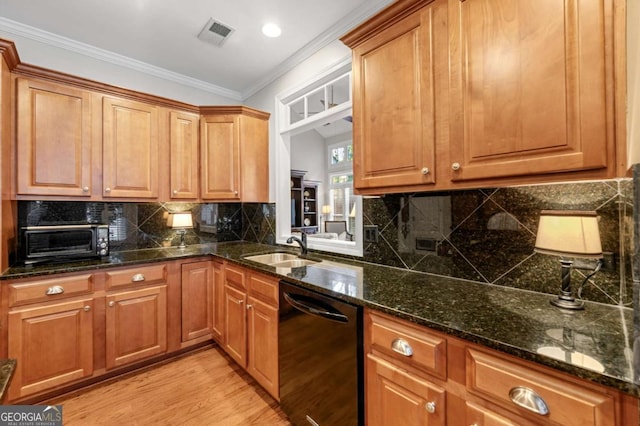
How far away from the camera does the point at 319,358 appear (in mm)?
1488

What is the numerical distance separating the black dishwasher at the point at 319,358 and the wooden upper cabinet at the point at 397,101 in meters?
0.75

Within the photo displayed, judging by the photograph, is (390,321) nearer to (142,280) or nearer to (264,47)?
(142,280)

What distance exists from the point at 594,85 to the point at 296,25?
6.83 ft

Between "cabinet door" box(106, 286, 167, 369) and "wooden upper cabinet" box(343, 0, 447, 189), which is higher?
"wooden upper cabinet" box(343, 0, 447, 189)

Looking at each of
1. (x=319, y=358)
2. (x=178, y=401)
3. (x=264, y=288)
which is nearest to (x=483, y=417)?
(x=319, y=358)

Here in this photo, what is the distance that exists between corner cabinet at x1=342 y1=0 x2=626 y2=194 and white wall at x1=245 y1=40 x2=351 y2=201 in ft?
2.33

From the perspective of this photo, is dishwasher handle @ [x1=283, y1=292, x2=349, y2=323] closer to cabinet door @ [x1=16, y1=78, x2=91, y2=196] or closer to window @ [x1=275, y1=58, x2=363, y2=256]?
window @ [x1=275, y1=58, x2=363, y2=256]

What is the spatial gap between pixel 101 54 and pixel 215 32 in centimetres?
122

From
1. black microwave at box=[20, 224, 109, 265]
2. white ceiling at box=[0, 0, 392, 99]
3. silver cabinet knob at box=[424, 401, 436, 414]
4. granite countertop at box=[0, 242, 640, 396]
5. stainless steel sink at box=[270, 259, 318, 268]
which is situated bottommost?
silver cabinet knob at box=[424, 401, 436, 414]

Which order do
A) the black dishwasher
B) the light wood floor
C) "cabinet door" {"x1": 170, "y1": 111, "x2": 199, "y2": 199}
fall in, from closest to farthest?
the black dishwasher, the light wood floor, "cabinet door" {"x1": 170, "y1": 111, "x2": 199, "y2": 199}

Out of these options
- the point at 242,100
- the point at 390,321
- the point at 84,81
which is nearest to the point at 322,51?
the point at 242,100

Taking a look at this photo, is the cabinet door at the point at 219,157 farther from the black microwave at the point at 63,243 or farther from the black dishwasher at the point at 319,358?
the black dishwasher at the point at 319,358

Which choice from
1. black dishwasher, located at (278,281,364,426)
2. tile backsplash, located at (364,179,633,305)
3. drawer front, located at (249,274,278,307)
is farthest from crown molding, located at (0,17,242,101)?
black dishwasher, located at (278,281,364,426)

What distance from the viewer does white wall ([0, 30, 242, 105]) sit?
2.30 meters
